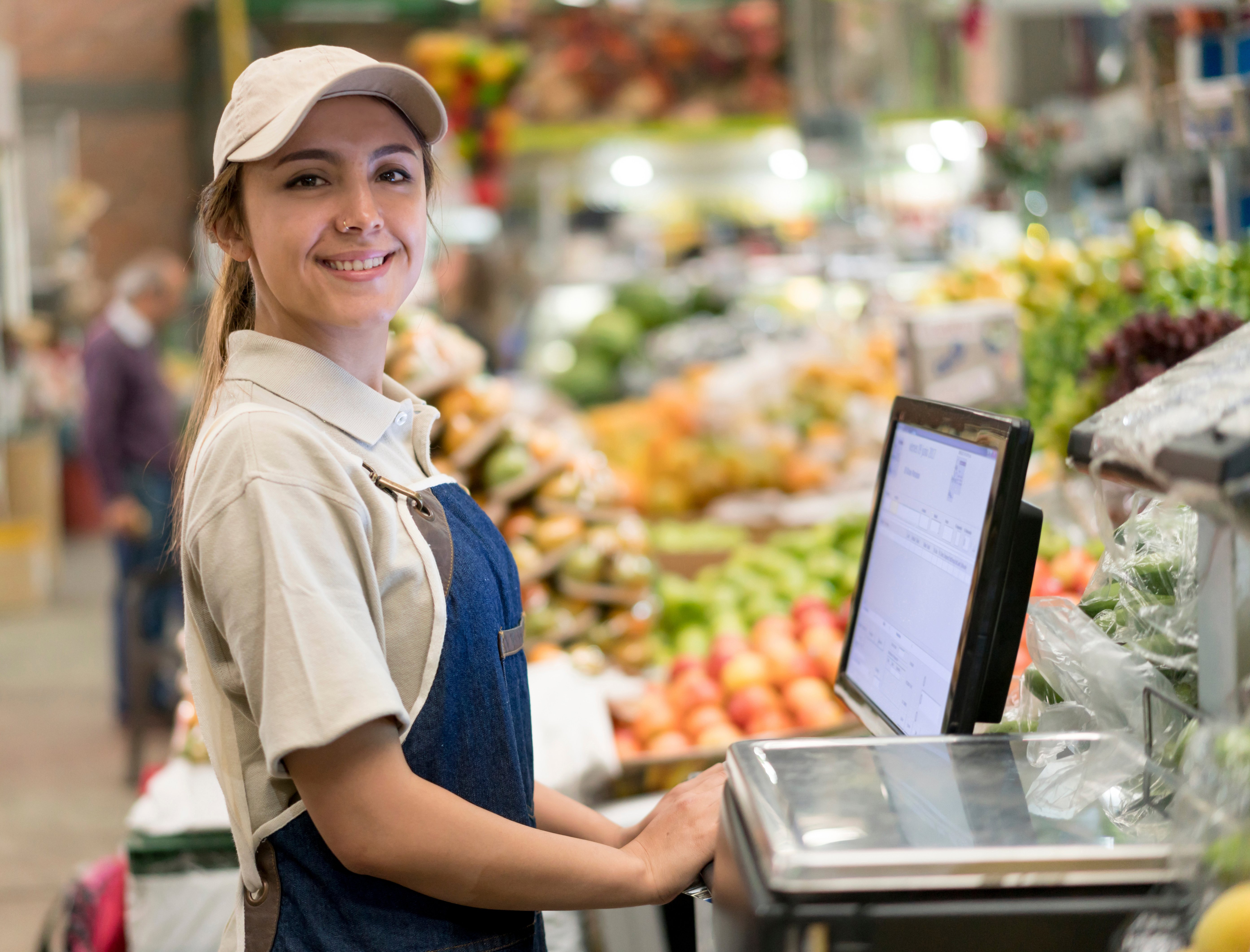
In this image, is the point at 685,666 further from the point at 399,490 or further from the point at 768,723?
the point at 399,490

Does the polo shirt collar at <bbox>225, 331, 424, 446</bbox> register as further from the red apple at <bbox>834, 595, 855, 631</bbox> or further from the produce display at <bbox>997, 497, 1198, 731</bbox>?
the red apple at <bbox>834, 595, 855, 631</bbox>

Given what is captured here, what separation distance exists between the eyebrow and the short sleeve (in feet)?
1.04

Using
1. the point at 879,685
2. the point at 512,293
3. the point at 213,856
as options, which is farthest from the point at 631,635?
the point at 512,293

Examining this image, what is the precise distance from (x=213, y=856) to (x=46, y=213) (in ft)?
42.2

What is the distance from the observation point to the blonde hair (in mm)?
1303

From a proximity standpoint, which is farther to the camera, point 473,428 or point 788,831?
point 473,428

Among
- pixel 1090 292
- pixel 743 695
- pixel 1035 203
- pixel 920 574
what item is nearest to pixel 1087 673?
pixel 920 574

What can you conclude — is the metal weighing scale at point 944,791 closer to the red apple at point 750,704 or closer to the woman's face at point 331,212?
the woman's face at point 331,212

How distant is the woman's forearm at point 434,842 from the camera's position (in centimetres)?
107

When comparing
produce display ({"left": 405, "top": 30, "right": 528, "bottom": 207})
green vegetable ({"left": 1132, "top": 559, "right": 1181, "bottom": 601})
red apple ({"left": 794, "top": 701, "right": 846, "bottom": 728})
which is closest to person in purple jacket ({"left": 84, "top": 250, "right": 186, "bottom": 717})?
produce display ({"left": 405, "top": 30, "right": 528, "bottom": 207})

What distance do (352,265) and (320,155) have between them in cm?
11

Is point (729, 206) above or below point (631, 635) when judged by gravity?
above

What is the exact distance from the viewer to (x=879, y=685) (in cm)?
136

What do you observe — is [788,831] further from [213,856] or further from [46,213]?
[46,213]
